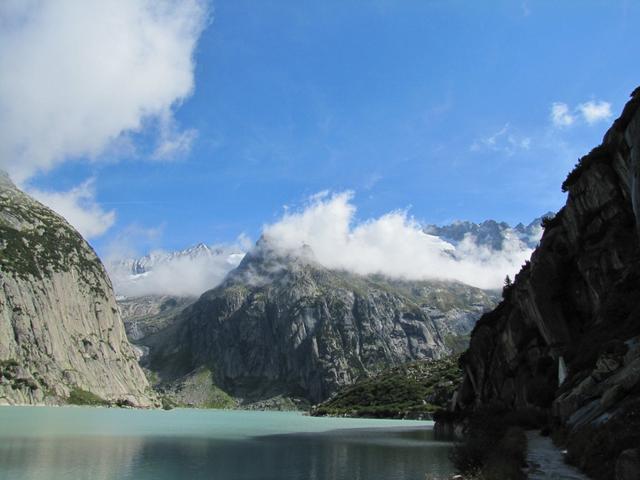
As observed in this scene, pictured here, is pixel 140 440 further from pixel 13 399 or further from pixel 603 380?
pixel 13 399

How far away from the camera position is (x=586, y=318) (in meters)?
58.0

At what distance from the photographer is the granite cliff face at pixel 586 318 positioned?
79.0ft

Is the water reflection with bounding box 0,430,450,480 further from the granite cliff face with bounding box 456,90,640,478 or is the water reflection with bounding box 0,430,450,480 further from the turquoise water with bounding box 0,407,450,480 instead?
the granite cliff face with bounding box 456,90,640,478

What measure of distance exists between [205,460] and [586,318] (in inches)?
1651

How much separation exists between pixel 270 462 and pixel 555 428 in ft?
87.5

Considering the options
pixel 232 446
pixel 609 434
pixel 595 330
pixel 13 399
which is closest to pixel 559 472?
pixel 609 434

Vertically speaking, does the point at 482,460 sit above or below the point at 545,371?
below

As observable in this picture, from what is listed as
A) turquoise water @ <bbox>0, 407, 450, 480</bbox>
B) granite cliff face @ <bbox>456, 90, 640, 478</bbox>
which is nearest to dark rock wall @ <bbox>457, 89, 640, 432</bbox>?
granite cliff face @ <bbox>456, 90, 640, 478</bbox>

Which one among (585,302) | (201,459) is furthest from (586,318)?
(201,459)

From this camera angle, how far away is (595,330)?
42.2 metres

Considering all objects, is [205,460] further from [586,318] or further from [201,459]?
[586,318]

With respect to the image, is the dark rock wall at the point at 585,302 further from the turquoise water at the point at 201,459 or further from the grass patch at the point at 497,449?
the turquoise water at the point at 201,459

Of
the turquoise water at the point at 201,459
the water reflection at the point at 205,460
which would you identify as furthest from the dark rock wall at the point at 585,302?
the water reflection at the point at 205,460

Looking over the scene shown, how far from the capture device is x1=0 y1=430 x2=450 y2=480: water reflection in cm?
4116
